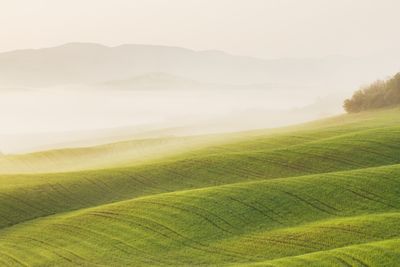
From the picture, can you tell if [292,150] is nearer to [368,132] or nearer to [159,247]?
[368,132]

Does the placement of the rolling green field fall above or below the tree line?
below

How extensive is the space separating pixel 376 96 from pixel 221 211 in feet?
171

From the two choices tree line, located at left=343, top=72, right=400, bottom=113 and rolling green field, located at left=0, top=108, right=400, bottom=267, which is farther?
tree line, located at left=343, top=72, right=400, bottom=113

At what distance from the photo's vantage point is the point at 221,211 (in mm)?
30250

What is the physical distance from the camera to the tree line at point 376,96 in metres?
76.1

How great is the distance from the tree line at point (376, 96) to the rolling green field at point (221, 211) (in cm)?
3024

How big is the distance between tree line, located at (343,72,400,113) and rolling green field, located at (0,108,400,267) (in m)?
30.2

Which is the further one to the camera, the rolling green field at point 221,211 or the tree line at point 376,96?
the tree line at point 376,96

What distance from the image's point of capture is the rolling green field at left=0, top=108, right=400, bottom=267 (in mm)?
24998

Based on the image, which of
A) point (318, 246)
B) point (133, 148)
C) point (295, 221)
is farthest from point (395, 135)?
point (133, 148)

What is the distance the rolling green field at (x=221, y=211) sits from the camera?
82.0 feet

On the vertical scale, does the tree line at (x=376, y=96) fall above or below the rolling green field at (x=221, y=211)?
above

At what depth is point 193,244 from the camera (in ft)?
88.1

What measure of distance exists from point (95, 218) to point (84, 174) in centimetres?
1216
